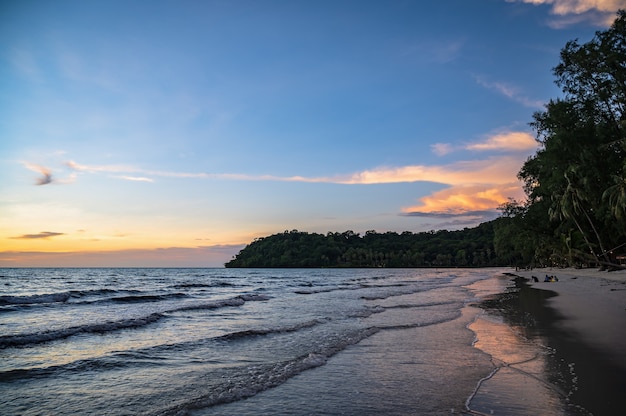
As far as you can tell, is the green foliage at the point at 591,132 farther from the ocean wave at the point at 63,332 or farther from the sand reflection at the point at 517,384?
the ocean wave at the point at 63,332

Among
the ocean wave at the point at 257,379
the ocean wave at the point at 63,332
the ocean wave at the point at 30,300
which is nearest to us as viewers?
the ocean wave at the point at 257,379

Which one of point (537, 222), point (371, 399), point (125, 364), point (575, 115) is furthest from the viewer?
point (537, 222)

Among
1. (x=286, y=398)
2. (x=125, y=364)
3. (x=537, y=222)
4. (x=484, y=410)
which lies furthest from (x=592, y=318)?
(x=537, y=222)

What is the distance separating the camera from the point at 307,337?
44.4 feet

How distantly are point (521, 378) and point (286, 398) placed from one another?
169 inches

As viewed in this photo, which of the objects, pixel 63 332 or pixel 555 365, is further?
pixel 63 332

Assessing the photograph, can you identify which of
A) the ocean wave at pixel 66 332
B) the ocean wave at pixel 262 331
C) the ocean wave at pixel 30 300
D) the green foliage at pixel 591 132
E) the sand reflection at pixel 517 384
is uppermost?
the green foliage at pixel 591 132

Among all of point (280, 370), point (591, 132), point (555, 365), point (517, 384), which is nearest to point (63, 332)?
point (280, 370)

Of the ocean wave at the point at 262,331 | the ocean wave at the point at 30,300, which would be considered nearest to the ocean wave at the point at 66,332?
the ocean wave at the point at 262,331

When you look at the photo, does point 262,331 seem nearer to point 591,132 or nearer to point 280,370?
point 280,370

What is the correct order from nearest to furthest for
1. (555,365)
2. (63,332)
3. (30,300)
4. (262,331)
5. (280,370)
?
(555,365), (280,370), (63,332), (262,331), (30,300)

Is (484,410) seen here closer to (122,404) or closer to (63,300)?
(122,404)

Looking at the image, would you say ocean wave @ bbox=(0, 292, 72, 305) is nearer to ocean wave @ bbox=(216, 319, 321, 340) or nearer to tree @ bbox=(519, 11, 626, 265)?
ocean wave @ bbox=(216, 319, 321, 340)

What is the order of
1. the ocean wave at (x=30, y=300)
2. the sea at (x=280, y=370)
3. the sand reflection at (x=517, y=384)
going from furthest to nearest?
the ocean wave at (x=30, y=300), the sea at (x=280, y=370), the sand reflection at (x=517, y=384)
